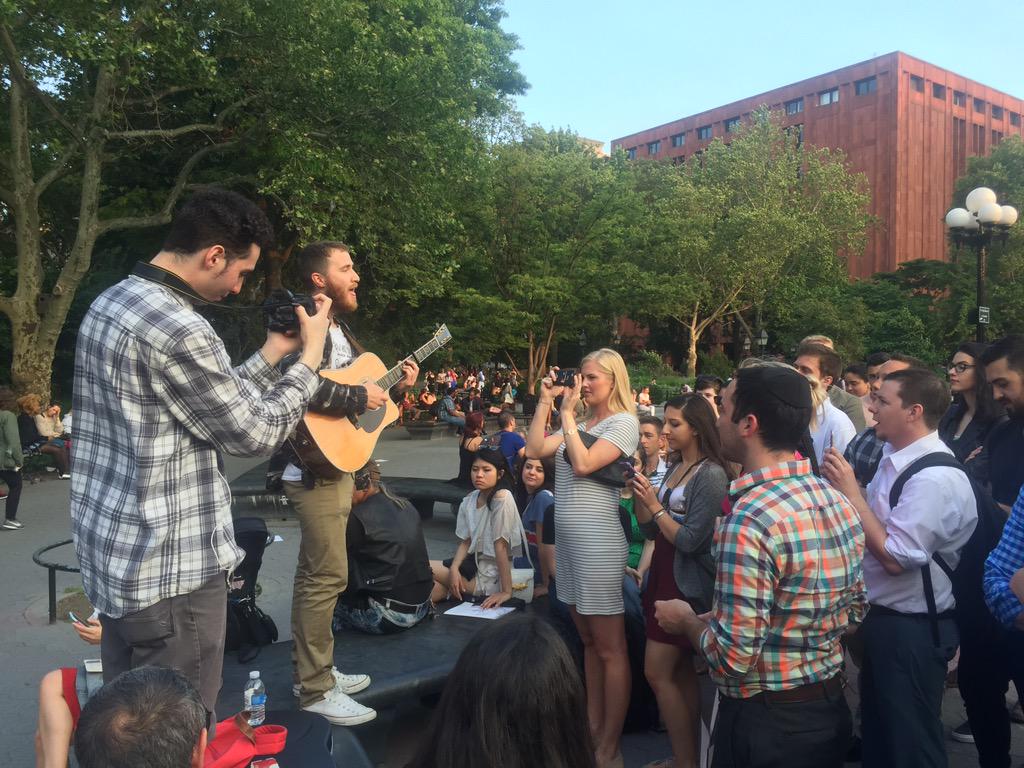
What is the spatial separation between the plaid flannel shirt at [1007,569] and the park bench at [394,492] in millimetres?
6555

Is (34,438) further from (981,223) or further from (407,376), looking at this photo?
(981,223)

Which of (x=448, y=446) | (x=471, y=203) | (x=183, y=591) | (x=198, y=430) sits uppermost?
Answer: (x=471, y=203)

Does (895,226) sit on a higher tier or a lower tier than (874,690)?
higher

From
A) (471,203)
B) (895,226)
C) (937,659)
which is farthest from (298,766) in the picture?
(895,226)

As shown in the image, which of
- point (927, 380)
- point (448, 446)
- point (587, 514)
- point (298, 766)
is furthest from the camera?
point (448, 446)

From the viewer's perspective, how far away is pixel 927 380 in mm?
3227

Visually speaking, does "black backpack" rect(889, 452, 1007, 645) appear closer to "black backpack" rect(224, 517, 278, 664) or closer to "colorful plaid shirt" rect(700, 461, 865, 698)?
"colorful plaid shirt" rect(700, 461, 865, 698)

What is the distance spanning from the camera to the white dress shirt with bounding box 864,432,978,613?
9.53 feet

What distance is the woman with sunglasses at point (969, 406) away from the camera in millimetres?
4828

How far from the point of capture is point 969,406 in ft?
16.6

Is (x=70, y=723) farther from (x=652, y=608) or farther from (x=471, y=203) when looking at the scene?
(x=471, y=203)

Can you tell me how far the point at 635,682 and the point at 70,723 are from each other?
305 cm

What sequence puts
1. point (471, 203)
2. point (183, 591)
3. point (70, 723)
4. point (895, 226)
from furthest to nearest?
1. point (895, 226)
2. point (471, 203)
3. point (70, 723)
4. point (183, 591)

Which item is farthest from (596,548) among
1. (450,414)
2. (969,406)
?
(450,414)
